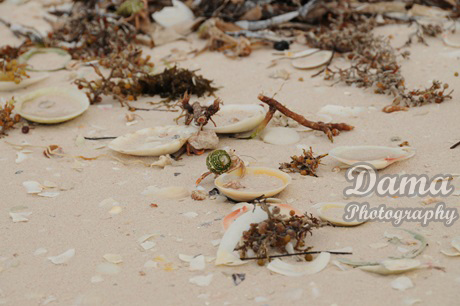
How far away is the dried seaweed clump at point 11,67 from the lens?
171 inches

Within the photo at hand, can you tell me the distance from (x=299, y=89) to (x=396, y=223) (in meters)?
1.80

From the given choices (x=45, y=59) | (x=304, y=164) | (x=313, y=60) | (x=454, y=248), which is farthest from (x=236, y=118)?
(x=45, y=59)

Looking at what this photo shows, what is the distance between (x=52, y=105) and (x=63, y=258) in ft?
5.72

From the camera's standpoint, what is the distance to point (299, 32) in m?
5.10

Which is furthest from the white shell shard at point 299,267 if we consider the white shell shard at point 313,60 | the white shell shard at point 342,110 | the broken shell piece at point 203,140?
the white shell shard at point 313,60

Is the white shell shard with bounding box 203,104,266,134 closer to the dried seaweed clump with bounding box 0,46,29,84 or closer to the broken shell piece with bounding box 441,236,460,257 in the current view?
the broken shell piece with bounding box 441,236,460,257

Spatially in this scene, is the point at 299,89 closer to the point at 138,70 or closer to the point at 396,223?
the point at 138,70

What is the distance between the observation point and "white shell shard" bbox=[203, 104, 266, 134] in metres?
3.40

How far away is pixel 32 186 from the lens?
3006 millimetres

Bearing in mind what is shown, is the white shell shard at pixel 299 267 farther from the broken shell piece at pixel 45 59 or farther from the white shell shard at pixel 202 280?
the broken shell piece at pixel 45 59

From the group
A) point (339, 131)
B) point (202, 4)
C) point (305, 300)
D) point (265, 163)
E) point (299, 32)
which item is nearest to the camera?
point (305, 300)

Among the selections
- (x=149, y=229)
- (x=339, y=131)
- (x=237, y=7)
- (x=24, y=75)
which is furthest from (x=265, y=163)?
(x=237, y=7)

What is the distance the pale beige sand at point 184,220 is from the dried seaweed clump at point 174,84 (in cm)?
9

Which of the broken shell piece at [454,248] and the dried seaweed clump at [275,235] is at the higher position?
the broken shell piece at [454,248]
